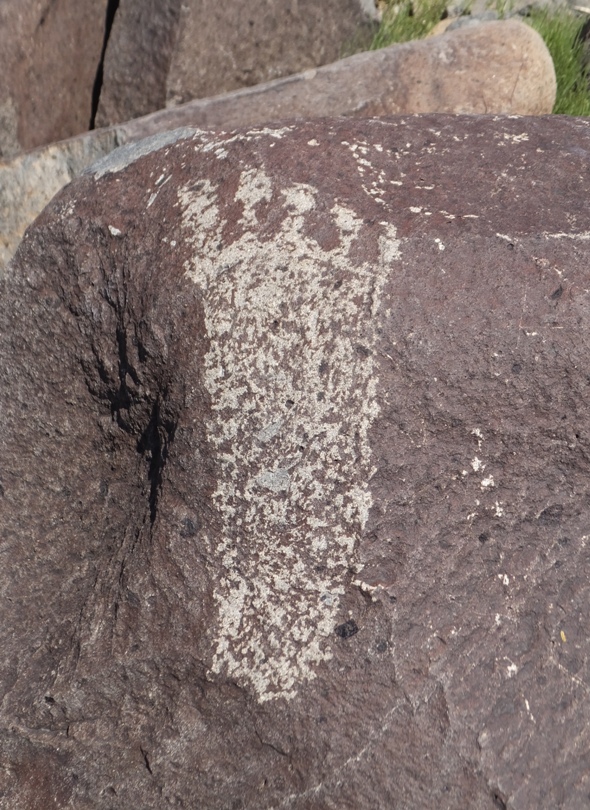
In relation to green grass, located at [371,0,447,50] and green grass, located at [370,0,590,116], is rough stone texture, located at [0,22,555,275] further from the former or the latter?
green grass, located at [371,0,447,50]

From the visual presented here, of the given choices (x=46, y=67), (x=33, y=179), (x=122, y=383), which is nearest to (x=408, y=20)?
(x=46, y=67)

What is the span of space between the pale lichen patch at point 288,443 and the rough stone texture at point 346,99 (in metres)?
1.06

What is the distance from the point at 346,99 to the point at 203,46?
57cm

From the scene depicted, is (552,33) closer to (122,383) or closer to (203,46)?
(203,46)

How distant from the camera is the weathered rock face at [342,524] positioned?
3.68 ft

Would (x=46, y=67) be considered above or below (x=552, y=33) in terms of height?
above

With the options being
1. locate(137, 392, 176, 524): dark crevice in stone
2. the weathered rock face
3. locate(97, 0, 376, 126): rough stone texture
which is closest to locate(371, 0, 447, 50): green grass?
locate(97, 0, 376, 126): rough stone texture

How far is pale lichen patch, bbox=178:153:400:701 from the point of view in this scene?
1.14m

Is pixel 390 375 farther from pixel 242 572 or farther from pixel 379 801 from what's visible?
pixel 379 801

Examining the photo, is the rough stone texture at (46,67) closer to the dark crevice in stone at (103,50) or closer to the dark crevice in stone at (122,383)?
the dark crevice in stone at (103,50)

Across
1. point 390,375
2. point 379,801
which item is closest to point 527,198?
point 390,375

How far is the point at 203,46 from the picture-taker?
247 cm

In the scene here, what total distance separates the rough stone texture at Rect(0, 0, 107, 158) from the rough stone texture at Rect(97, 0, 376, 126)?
0.08 meters

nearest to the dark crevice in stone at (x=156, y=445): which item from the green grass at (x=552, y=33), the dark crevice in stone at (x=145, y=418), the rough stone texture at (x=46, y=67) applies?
the dark crevice in stone at (x=145, y=418)
